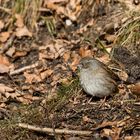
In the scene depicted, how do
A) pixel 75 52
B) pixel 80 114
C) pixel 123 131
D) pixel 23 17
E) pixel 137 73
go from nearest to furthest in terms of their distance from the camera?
pixel 123 131
pixel 80 114
pixel 137 73
pixel 75 52
pixel 23 17

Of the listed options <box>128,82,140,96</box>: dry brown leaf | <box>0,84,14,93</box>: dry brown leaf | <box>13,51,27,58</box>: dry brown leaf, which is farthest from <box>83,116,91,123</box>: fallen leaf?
<box>13,51,27,58</box>: dry brown leaf

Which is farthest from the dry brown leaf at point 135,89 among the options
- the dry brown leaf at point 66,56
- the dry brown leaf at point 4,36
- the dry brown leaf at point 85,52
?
the dry brown leaf at point 4,36

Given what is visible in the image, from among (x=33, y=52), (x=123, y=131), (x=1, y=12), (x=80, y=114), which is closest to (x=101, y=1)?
(x=33, y=52)

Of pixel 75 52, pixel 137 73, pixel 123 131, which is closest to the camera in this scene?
pixel 123 131

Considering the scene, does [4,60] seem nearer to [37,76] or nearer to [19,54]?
[19,54]

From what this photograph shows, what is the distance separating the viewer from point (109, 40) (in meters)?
7.86

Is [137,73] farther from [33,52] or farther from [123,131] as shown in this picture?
[33,52]

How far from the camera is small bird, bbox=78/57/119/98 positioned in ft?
21.2

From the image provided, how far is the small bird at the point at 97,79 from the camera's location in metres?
6.46

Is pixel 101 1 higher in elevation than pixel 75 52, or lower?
higher

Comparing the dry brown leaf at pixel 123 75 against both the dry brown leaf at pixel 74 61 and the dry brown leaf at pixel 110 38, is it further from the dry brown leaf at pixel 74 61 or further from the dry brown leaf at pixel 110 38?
the dry brown leaf at pixel 110 38

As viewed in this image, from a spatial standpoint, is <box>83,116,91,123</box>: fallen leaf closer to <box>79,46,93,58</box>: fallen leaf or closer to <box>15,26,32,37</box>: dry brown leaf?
<box>79,46,93,58</box>: fallen leaf

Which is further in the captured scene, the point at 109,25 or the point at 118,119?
the point at 109,25

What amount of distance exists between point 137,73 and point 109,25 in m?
1.47
